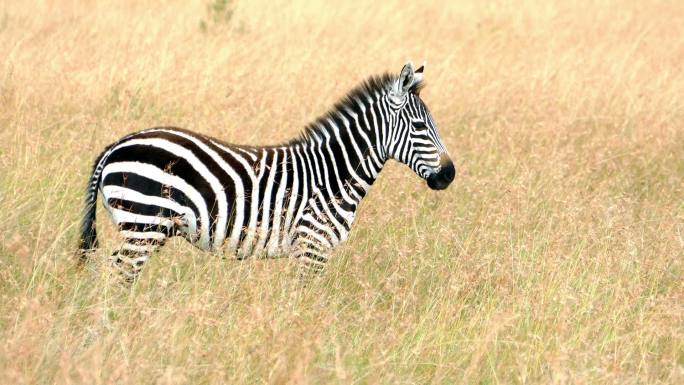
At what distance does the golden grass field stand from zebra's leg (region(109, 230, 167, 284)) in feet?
0.31

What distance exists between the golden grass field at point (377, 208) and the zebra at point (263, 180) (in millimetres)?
165

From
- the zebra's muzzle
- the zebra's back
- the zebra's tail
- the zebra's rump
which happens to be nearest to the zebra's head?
the zebra's muzzle

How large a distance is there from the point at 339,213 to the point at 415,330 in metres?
1.20

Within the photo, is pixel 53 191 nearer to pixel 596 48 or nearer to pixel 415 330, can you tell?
pixel 415 330

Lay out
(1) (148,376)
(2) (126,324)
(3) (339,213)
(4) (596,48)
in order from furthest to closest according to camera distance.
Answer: (4) (596,48) < (3) (339,213) < (2) (126,324) < (1) (148,376)

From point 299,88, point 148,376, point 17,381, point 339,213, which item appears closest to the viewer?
point 17,381

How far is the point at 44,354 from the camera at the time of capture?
12.4 feet

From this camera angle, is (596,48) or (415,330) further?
(596,48)

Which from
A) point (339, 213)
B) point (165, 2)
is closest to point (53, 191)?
point (339, 213)

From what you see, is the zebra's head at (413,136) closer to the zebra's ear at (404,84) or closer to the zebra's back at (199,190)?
the zebra's ear at (404,84)

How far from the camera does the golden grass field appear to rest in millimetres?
4172

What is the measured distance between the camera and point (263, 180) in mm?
5512

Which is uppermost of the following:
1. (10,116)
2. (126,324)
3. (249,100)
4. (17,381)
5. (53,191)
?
(249,100)

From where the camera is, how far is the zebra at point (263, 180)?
5.09m
